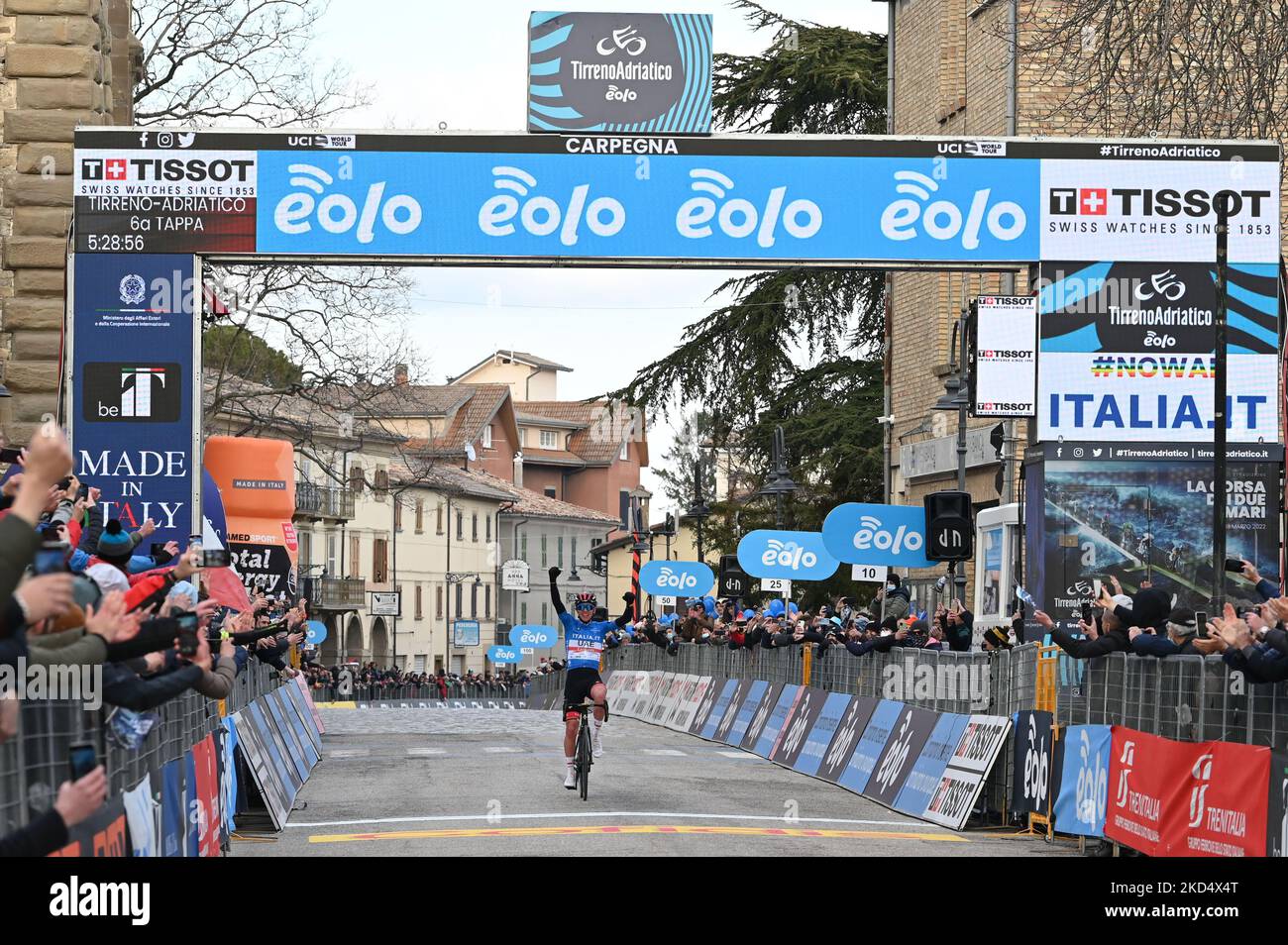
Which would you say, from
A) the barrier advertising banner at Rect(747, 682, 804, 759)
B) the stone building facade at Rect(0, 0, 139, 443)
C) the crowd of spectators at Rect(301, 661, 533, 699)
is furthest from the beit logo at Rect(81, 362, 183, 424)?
the crowd of spectators at Rect(301, 661, 533, 699)

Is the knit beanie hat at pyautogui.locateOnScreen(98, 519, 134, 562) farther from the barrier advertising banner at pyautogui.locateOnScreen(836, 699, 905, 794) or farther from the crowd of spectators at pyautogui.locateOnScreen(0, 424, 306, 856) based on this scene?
the barrier advertising banner at pyautogui.locateOnScreen(836, 699, 905, 794)

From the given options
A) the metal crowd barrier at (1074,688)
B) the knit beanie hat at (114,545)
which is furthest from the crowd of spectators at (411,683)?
the knit beanie hat at (114,545)

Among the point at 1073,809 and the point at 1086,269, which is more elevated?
the point at 1086,269

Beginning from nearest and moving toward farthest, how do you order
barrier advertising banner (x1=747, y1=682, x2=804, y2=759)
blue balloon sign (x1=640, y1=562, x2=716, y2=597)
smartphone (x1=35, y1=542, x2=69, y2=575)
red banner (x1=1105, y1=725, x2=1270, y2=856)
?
smartphone (x1=35, y1=542, x2=69, y2=575)
red banner (x1=1105, y1=725, x2=1270, y2=856)
barrier advertising banner (x1=747, y1=682, x2=804, y2=759)
blue balloon sign (x1=640, y1=562, x2=716, y2=597)

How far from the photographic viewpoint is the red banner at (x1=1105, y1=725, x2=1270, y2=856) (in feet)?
35.6

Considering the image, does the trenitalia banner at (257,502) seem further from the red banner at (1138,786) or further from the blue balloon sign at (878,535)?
the red banner at (1138,786)

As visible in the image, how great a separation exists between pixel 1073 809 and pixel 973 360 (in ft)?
20.6

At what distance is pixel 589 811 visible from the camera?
16.4 metres

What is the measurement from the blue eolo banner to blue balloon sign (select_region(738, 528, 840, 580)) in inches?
319

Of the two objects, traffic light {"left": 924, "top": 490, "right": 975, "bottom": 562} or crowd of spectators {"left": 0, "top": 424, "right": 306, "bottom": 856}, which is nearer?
crowd of spectators {"left": 0, "top": 424, "right": 306, "bottom": 856}

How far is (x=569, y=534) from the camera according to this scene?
401ft

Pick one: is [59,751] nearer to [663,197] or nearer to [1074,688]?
[1074,688]
